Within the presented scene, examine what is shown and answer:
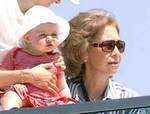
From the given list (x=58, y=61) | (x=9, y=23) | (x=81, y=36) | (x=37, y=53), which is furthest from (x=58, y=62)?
(x=81, y=36)

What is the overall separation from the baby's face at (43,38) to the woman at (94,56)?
576 millimetres

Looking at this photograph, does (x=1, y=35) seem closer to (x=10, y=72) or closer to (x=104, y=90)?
(x=10, y=72)

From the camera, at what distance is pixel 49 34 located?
3902 mm

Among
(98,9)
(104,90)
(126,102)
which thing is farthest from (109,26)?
(126,102)

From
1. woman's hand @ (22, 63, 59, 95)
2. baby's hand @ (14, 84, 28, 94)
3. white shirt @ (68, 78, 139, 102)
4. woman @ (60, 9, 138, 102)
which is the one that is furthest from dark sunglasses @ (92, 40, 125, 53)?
baby's hand @ (14, 84, 28, 94)

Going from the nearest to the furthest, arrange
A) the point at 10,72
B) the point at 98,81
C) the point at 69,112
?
the point at 69,112 < the point at 10,72 < the point at 98,81

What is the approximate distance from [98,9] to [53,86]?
109 centimetres

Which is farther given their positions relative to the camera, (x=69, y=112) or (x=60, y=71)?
(x=60, y=71)

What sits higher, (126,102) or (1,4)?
(1,4)

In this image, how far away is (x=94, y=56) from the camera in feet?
14.5

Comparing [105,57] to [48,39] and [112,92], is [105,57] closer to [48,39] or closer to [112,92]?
[112,92]

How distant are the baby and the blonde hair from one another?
47cm

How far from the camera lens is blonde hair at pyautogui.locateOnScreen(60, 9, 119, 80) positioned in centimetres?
449

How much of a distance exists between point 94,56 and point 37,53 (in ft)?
2.08
